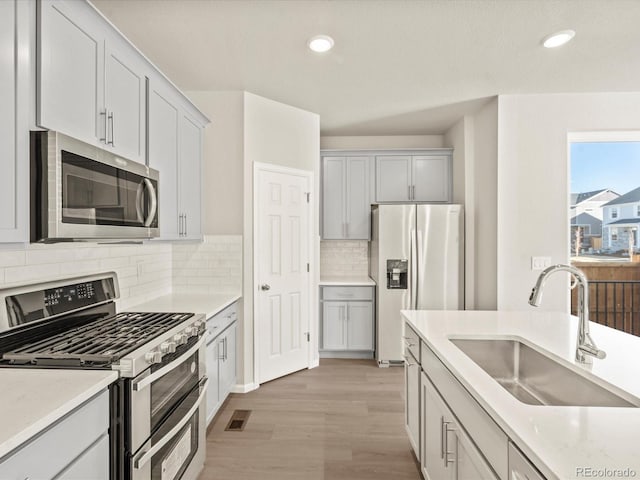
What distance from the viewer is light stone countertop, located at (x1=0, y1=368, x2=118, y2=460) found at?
992 mm

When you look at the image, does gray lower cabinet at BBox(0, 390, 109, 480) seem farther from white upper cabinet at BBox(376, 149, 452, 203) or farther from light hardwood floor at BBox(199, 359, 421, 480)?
white upper cabinet at BBox(376, 149, 452, 203)

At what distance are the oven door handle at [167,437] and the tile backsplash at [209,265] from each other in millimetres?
1317

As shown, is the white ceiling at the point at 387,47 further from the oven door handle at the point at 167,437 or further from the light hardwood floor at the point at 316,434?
the light hardwood floor at the point at 316,434

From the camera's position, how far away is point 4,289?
1.62 meters

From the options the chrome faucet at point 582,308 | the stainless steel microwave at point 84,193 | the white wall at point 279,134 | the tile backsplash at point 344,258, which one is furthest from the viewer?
the tile backsplash at point 344,258

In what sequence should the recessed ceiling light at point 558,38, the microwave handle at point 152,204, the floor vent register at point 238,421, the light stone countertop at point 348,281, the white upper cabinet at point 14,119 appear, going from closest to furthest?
the white upper cabinet at point 14,119
the microwave handle at point 152,204
the recessed ceiling light at point 558,38
the floor vent register at point 238,421
the light stone countertop at point 348,281

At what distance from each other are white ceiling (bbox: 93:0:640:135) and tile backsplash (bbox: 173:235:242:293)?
1418mm

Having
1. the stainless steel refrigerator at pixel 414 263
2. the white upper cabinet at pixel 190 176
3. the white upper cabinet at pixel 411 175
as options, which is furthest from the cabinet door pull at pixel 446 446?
the white upper cabinet at pixel 411 175

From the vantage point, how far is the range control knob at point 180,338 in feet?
6.26

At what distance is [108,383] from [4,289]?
0.67 metres

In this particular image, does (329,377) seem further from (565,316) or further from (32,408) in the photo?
(32,408)

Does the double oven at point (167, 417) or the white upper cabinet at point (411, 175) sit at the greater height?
the white upper cabinet at point (411, 175)

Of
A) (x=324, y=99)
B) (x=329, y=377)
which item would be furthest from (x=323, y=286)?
(x=324, y=99)

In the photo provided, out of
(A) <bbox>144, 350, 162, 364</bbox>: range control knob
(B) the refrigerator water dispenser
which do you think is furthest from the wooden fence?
(A) <bbox>144, 350, 162, 364</bbox>: range control knob
